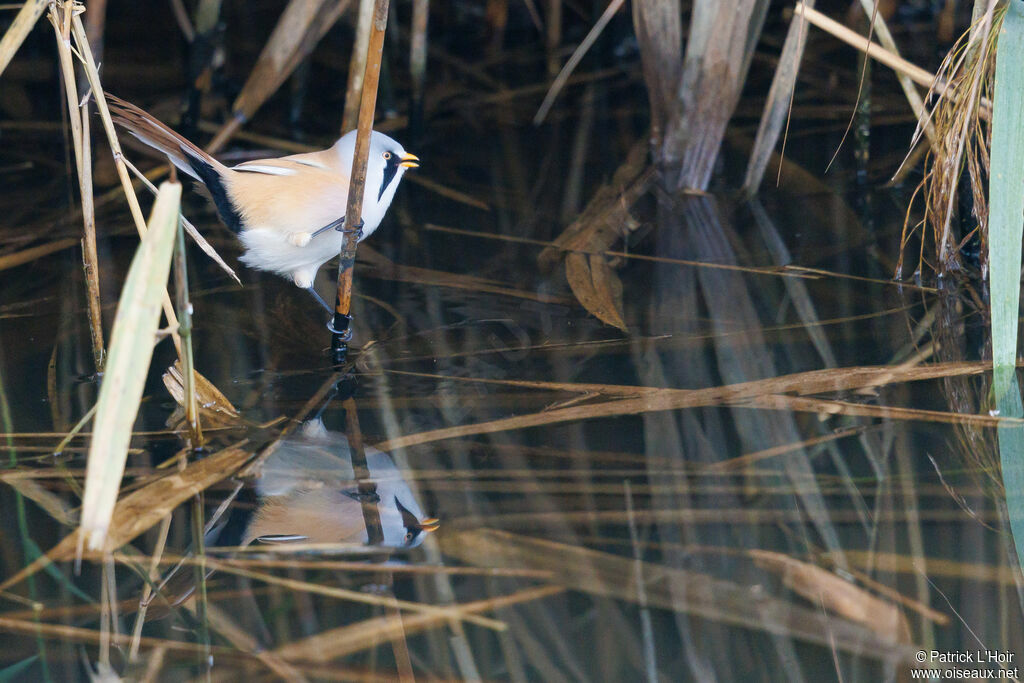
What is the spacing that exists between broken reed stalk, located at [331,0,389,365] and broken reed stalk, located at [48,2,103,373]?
48 cm

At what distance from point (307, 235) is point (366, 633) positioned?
37.7 inches

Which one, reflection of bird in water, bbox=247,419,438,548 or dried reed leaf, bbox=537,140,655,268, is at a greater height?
dried reed leaf, bbox=537,140,655,268

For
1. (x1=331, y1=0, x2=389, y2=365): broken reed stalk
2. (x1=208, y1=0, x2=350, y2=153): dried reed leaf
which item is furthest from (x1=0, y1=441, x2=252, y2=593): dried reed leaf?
(x1=208, y1=0, x2=350, y2=153): dried reed leaf

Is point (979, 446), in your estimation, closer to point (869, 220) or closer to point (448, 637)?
point (448, 637)

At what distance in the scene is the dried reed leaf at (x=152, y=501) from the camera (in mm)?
1428

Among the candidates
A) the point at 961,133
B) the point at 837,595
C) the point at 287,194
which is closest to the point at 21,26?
the point at 287,194

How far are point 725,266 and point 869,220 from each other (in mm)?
544

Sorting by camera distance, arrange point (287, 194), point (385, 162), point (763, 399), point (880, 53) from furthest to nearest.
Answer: point (880, 53)
point (385, 162)
point (287, 194)
point (763, 399)

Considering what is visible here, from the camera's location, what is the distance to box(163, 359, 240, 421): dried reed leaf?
72.4 inches

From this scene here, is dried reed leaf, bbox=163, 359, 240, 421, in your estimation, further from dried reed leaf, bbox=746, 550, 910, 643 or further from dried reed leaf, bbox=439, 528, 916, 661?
dried reed leaf, bbox=746, 550, 910, 643

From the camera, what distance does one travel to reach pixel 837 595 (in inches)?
52.3

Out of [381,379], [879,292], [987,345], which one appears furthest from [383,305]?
[987,345]

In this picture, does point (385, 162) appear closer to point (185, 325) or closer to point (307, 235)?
point (307, 235)

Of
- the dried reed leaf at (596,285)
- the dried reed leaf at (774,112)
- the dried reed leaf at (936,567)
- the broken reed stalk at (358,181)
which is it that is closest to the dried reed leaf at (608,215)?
the dried reed leaf at (596,285)
